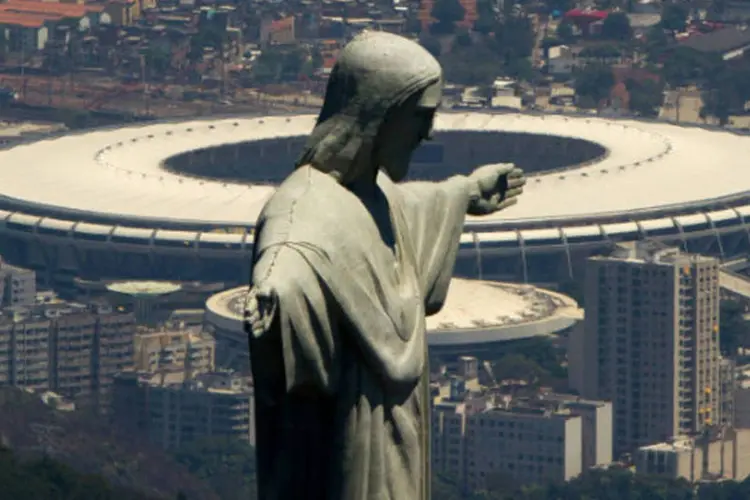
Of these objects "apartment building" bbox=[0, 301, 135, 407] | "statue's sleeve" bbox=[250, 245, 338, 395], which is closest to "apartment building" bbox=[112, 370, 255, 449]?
"apartment building" bbox=[0, 301, 135, 407]

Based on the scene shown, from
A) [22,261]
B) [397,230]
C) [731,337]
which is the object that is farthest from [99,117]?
[397,230]

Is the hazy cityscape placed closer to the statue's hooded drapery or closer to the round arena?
the round arena

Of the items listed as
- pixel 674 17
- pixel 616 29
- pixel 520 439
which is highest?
pixel 520 439

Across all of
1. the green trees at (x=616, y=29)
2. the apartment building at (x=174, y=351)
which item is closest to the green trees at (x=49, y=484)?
the apartment building at (x=174, y=351)

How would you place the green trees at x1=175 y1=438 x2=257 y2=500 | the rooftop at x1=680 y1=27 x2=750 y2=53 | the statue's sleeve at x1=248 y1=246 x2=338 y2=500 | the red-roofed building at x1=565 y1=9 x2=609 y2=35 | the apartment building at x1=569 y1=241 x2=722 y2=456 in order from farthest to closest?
the red-roofed building at x1=565 y1=9 x2=609 y2=35, the rooftop at x1=680 y1=27 x2=750 y2=53, the apartment building at x1=569 y1=241 x2=722 y2=456, the green trees at x1=175 y1=438 x2=257 y2=500, the statue's sleeve at x1=248 y1=246 x2=338 y2=500

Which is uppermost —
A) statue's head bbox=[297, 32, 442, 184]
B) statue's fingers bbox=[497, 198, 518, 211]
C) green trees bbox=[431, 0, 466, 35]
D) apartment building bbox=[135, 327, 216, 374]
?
statue's head bbox=[297, 32, 442, 184]

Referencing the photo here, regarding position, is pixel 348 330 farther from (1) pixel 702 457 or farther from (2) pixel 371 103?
(1) pixel 702 457

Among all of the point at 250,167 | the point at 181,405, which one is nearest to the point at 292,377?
the point at 181,405
